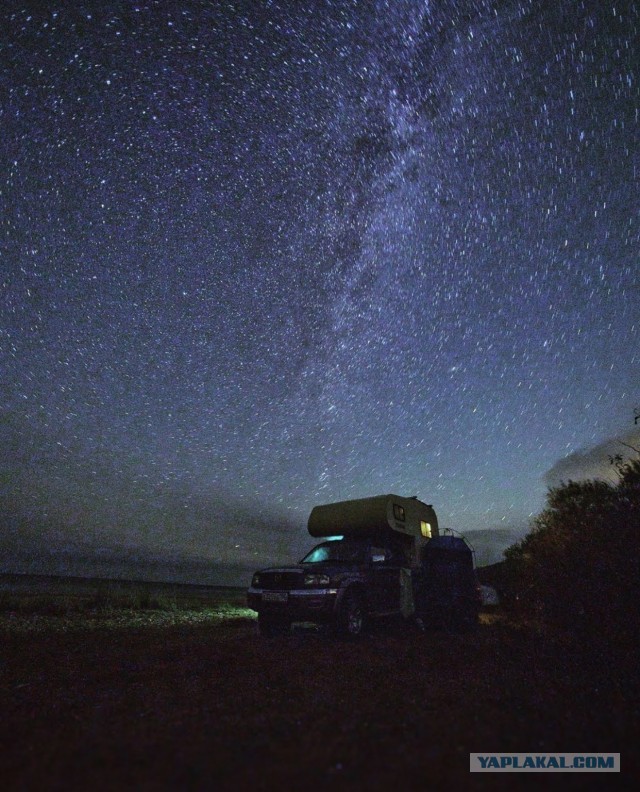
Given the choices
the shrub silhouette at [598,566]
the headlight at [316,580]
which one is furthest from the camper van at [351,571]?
the shrub silhouette at [598,566]

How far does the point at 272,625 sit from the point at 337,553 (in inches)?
83.4

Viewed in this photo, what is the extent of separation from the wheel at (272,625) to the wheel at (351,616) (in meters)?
1.05

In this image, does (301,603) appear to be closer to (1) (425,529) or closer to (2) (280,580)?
(2) (280,580)

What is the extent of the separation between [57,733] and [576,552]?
695 centimetres

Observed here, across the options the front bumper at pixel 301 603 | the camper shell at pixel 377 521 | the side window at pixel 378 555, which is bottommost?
the front bumper at pixel 301 603

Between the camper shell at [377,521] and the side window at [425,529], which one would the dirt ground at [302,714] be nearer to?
the camper shell at [377,521]

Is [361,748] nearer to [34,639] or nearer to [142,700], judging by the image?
[142,700]

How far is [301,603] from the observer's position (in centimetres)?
913

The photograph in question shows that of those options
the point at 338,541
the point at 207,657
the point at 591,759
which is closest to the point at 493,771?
the point at 591,759

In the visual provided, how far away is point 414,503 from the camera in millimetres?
13844

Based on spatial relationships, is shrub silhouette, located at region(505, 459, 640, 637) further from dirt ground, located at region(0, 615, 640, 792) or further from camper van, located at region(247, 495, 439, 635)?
camper van, located at region(247, 495, 439, 635)

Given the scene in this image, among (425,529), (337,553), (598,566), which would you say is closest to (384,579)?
(337,553)

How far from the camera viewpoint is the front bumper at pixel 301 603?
9031 mm

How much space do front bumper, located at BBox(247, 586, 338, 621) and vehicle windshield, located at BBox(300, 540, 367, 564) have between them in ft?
5.01
